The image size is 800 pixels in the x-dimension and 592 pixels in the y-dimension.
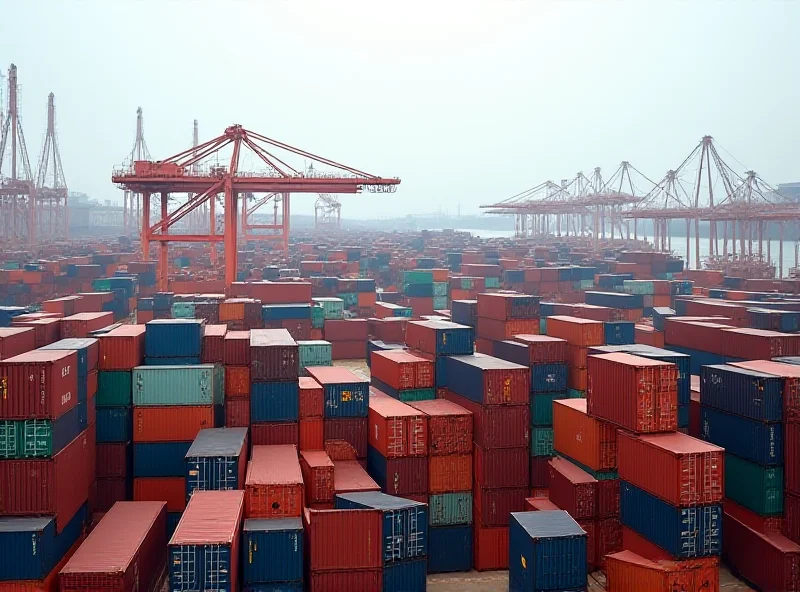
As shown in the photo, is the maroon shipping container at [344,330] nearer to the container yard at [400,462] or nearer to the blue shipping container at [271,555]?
the container yard at [400,462]

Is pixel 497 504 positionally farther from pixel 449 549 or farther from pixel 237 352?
pixel 237 352

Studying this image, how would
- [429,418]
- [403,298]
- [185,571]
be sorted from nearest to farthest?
[185,571]
[429,418]
[403,298]

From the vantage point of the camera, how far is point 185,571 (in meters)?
15.2

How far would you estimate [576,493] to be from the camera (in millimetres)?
21078

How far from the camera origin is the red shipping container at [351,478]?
21.1 m

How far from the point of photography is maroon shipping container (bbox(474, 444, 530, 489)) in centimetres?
2298

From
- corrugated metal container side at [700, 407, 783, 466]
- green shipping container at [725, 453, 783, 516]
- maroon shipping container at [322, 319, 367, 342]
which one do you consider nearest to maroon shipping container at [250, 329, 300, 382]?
corrugated metal container side at [700, 407, 783, 466]

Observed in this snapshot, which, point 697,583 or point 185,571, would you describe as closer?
point 185,571

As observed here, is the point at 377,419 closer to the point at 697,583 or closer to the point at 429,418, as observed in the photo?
the point at 429,418

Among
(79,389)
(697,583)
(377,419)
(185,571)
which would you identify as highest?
(79,389)

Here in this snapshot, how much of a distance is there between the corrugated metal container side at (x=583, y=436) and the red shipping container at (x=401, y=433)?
4.40m

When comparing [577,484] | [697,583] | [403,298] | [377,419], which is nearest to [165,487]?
[377,419]

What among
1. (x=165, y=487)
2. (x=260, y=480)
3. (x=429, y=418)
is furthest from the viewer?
(x=429, y=418)

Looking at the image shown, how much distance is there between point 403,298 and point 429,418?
44.0m
